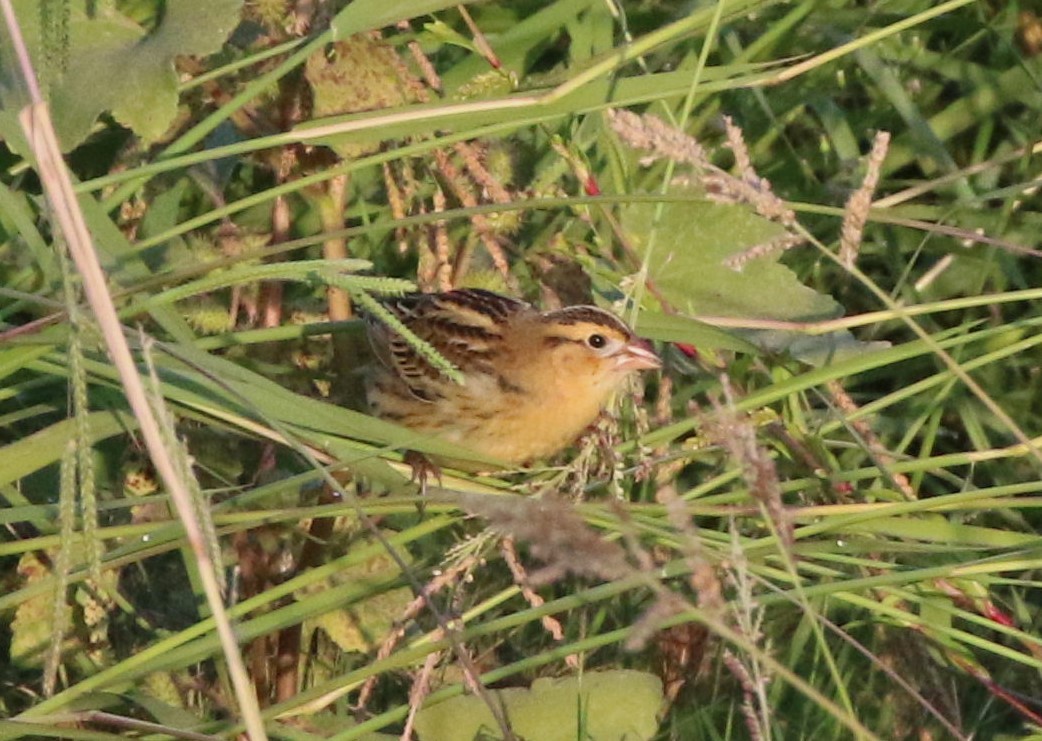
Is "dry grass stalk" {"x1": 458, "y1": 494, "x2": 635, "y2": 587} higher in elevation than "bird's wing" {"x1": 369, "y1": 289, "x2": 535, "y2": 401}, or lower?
higher

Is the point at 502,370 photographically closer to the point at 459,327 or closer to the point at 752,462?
the point at 459,327

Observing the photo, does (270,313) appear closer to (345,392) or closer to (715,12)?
(345,392)

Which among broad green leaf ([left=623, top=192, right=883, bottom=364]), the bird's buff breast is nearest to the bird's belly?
the bird's buff breast

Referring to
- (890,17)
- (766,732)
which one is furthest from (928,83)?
(766,732)

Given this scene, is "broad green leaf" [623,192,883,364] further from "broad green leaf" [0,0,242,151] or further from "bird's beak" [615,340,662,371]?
"broad green leaf" [0,0,242,151]

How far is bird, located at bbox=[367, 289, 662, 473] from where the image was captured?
3121 mm

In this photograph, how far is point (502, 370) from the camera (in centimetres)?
327

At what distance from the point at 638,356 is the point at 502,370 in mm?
310

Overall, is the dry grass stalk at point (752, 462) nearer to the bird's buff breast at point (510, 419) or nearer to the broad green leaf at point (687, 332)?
the broad green leaf at point (687, 332)

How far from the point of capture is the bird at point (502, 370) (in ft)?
10.2

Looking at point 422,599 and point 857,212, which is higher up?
point 857,212

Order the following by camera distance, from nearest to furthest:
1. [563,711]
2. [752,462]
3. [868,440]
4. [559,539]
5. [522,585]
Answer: [559,539], [752,462], [522,585], [563,711], [868,440]

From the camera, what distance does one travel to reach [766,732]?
6.18ft

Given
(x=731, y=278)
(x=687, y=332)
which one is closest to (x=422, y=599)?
(x=687, y=332)
